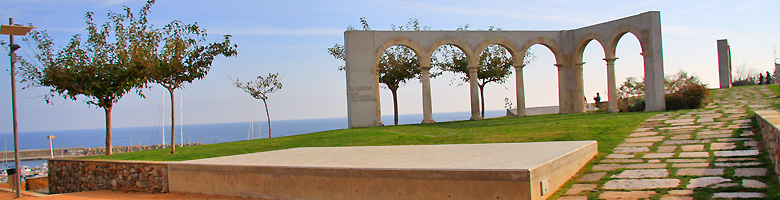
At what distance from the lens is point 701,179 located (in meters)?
7.21

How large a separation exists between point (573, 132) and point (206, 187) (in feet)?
26.4

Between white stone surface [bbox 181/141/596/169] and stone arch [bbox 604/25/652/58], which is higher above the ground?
stone arch [bbox 604/25/652/58]

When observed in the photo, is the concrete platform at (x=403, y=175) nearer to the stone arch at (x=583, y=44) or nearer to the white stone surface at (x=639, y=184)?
the white stone surface at (x=639, y=184)

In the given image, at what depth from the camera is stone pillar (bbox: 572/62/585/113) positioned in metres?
25.0

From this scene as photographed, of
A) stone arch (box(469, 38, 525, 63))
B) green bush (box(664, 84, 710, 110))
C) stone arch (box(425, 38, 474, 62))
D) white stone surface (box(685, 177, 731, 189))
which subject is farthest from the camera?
stone arch (box(469, 38, 525, 63))

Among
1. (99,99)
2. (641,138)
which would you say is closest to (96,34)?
(99,99)

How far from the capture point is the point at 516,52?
24734 millimetres

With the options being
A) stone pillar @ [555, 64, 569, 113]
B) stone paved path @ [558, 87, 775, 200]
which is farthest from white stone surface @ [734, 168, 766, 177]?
stone pillar @ [555, 64, 569, 113]

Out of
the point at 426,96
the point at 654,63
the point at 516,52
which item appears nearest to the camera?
the point at 654,63

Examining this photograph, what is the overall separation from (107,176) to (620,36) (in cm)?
1875

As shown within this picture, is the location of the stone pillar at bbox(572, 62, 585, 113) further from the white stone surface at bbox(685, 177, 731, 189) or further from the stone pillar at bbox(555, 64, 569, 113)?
the white stone surface at bbox(685, 177, 731, 189)

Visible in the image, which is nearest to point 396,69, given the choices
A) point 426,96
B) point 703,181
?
point 426,96

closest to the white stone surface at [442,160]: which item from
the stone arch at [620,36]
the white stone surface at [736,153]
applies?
the white stone surface at [736,153]

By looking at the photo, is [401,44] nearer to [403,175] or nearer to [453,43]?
[453,43]
